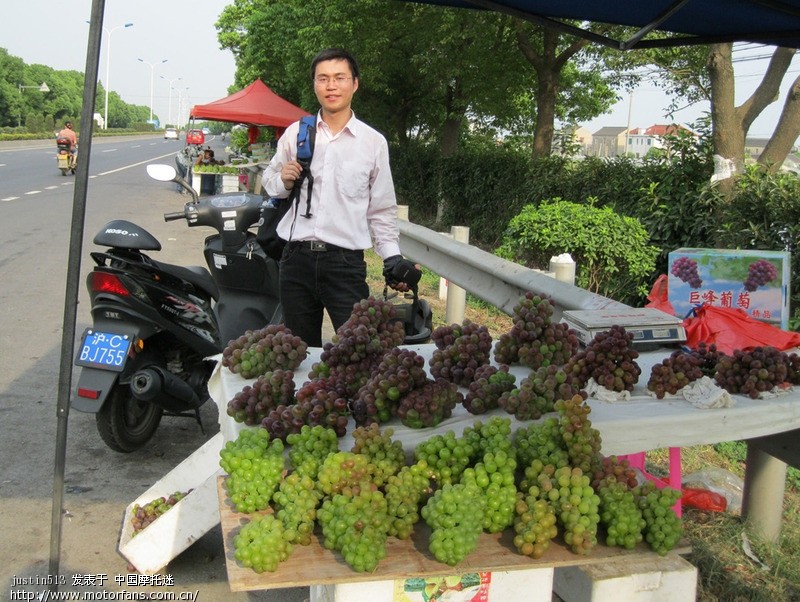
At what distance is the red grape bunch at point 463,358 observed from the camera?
2.95 metres

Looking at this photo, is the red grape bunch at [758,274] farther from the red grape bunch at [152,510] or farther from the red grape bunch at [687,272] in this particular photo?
the red grape bunch at [152,510]

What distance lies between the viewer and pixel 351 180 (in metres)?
3.94

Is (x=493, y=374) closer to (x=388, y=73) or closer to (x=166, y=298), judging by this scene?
(x=166, y=298)

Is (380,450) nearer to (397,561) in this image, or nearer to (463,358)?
(397,561)

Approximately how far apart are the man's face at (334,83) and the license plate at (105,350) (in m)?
1.71

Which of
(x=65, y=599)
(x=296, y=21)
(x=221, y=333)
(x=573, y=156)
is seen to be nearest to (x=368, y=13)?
(x=573, y=156)

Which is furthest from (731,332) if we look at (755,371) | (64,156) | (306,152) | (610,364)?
(64,156)

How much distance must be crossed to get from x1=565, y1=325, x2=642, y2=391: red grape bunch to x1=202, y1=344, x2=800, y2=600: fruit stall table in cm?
8

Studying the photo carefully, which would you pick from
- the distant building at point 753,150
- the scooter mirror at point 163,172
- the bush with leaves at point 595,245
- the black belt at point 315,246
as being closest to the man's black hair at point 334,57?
the black belt at point 315,246

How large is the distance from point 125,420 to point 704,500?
320cm

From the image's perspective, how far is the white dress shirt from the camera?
393 cm

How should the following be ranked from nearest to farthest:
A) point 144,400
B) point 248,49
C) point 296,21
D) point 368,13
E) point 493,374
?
point 493,374, point 144,400, point 368,13, point 296,21, point 248,49

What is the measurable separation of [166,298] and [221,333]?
47 cm

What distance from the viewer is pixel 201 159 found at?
2506cm
